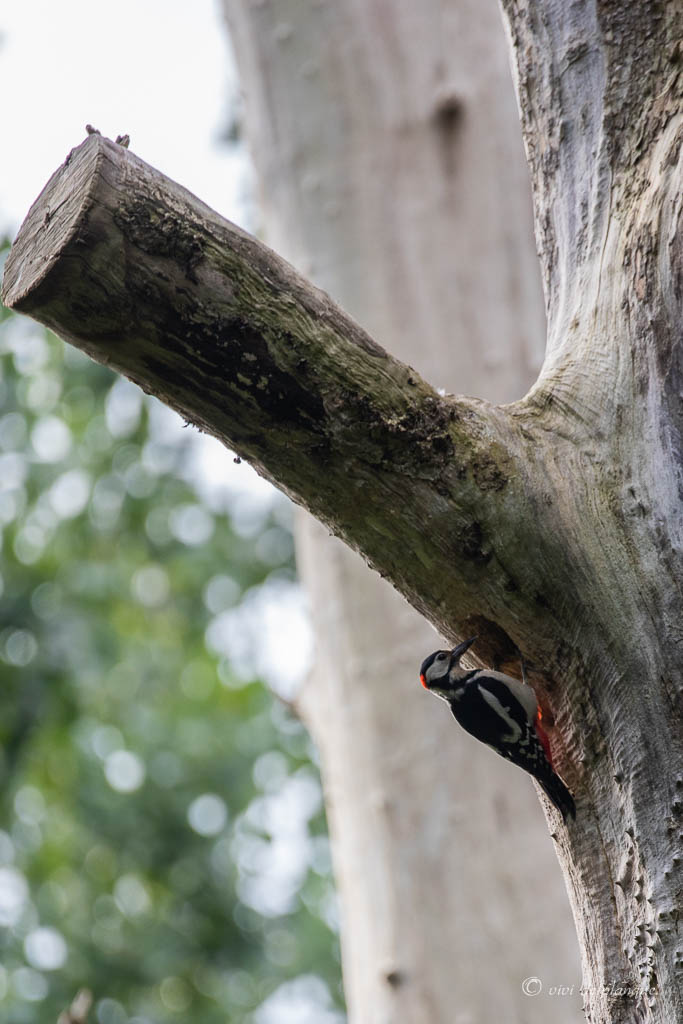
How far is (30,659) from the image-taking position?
20.6 feet

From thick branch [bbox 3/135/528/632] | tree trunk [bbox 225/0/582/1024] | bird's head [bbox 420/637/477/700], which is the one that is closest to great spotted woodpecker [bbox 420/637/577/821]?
bird's head [bbox 420/637/477/700]

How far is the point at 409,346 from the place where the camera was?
4.40 m

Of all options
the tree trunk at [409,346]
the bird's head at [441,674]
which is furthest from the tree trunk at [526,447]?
the tree trunk at [409,346]

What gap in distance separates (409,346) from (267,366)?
264 centimetres

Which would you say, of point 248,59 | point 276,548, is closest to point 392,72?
point 248,59

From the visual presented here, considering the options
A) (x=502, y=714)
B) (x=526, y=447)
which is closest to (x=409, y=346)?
(x=502, y=714)

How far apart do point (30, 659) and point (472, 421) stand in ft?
15.8

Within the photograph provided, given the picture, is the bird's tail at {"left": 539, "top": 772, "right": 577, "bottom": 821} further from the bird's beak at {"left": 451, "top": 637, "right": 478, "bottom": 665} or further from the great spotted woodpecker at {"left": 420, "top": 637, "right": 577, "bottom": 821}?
the bird's beak at {"left": 451, "top": 637, "right": 478, "bottom": 665}

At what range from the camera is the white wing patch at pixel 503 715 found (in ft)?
8.31

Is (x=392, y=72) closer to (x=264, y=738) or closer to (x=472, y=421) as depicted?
(x=472, y=421)

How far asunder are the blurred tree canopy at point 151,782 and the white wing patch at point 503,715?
4.75m

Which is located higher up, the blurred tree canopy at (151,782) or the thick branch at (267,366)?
the blurred tree canopy at (151,782)

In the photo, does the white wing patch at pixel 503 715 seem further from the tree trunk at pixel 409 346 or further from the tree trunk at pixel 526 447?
the tree trunk at pixel 409 346

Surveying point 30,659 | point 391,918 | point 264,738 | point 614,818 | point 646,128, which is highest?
point 264,738
